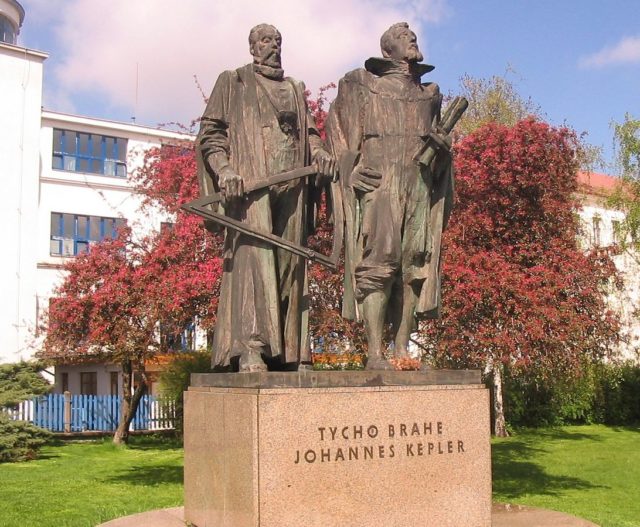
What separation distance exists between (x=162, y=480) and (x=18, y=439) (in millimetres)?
4886

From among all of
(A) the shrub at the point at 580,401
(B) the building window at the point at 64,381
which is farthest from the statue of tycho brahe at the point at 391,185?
(B) the building window at the point at 64,381

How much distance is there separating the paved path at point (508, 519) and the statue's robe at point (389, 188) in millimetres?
1651

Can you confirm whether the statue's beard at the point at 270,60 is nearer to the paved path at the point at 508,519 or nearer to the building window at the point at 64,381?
the paved path at the point at 508,519

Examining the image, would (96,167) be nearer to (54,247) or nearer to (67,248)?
(67,248)

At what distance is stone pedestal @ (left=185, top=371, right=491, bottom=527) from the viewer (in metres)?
4.64

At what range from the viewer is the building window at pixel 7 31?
32438 millimetres

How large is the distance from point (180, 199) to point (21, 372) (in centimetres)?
690

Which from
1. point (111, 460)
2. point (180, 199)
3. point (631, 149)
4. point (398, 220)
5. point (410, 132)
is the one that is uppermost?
point (631, 149)

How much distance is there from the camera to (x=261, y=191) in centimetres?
580

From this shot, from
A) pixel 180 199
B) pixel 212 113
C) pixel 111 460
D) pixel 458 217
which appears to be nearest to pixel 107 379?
pixel 111 460

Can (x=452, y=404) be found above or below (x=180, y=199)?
below

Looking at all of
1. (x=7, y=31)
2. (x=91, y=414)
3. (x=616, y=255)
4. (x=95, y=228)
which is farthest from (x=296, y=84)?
(x=7, y=31)

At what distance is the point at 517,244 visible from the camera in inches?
657

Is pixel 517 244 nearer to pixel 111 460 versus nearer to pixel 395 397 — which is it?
pixel 111 460
